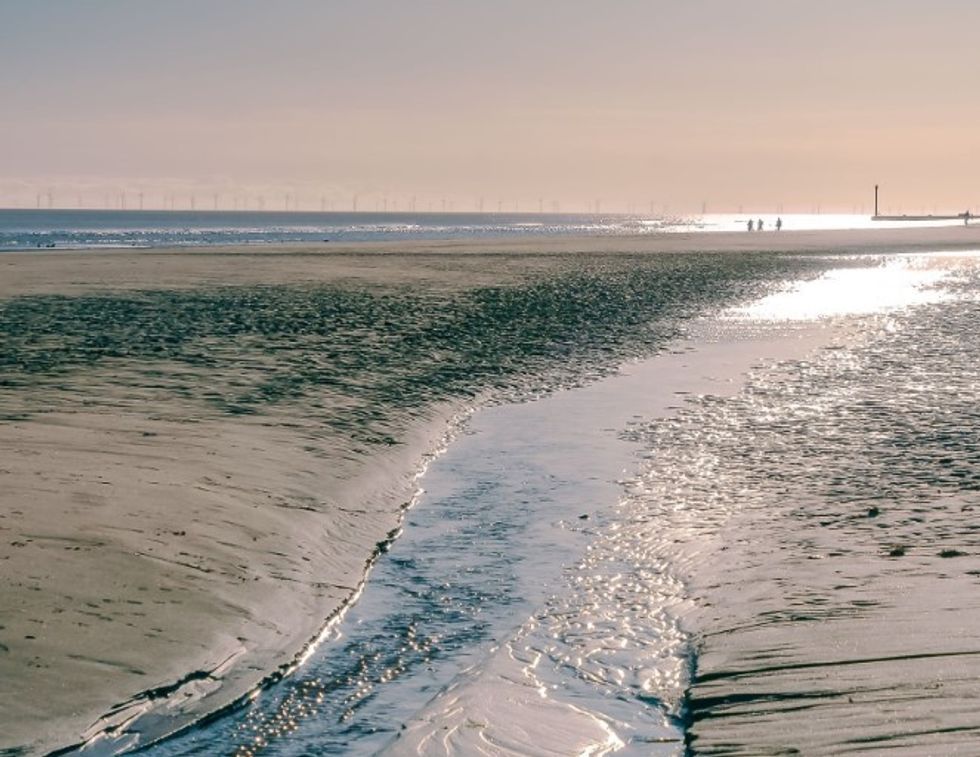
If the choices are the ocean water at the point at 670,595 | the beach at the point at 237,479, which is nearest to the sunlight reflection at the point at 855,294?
the beach at the point at 237,479

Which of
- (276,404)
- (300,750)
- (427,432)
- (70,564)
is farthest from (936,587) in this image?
(276,404)

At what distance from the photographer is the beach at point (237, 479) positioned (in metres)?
9.21

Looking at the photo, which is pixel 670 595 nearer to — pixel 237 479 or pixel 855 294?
pixel 237 479

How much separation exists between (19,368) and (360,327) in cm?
1031

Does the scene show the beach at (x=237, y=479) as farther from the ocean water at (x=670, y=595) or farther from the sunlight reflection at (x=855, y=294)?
the sunlight reflection at (x=855, y=294)

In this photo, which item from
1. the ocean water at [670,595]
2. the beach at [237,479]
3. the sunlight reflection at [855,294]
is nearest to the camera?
the ocean water at [670,595]

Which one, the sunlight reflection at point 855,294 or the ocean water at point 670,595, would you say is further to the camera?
the sunlight reflection at point 855,294

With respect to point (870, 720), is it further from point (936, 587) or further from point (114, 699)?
point (114, 699)

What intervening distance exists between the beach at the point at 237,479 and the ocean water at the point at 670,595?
4.3 inches

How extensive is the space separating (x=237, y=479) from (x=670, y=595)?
236 inches

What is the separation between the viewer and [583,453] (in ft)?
62.1

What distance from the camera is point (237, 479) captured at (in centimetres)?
1523

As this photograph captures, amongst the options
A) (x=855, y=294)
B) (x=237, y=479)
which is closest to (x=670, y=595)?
(x=237, y=479)

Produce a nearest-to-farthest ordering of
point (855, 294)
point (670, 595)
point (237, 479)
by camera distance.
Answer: point (670, 595)
point (237, 479)
point (855, 294)
